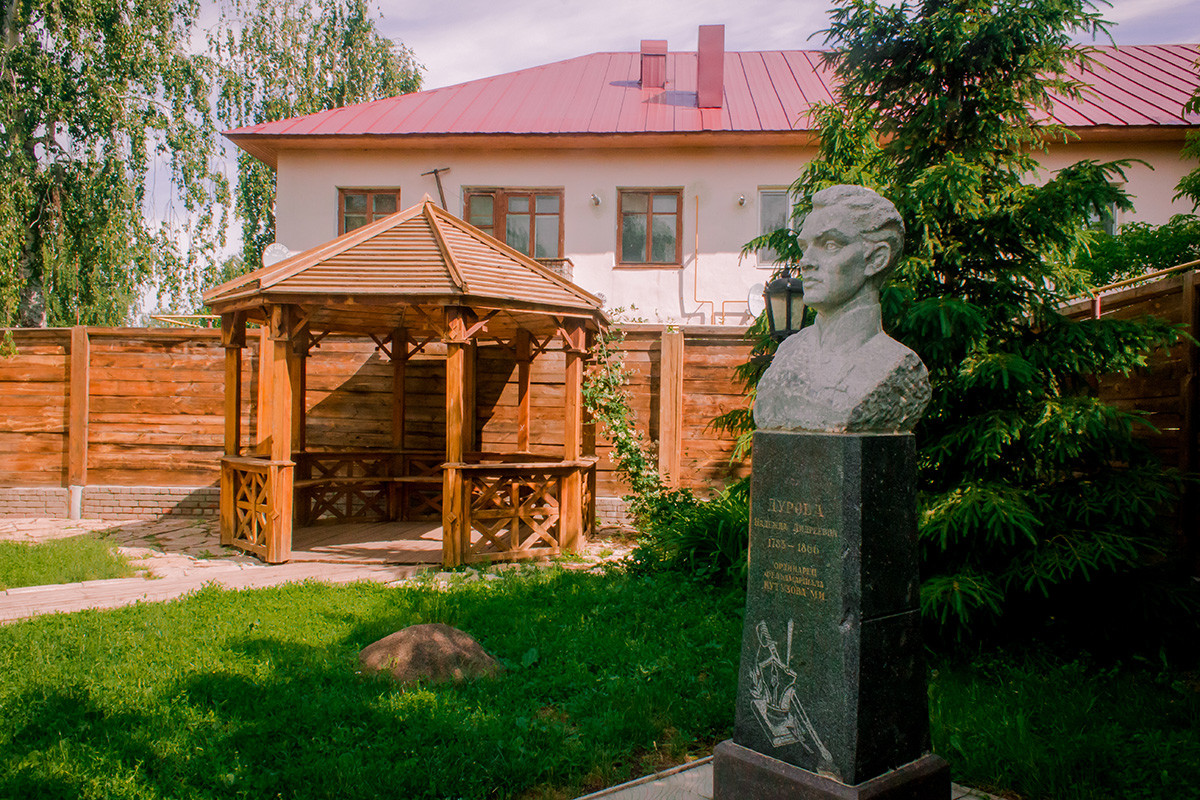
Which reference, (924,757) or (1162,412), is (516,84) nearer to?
(1162,412)

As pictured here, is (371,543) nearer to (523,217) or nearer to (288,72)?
(523,217)

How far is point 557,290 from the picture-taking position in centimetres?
821

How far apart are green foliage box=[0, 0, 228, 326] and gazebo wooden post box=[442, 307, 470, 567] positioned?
7627mm

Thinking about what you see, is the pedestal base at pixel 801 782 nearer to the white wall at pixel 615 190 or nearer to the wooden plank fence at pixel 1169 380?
the wooden plank fence at pixel 1169 380

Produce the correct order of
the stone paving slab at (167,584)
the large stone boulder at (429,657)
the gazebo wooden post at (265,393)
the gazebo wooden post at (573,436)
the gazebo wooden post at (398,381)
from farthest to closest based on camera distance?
the gazebo wooden post at (398,381) → the gazebo wooden post at (573,436) → the gazebo wooden post at (265,393) → the stone paving slab at (167,584) → the large stone boulder at (429,657)

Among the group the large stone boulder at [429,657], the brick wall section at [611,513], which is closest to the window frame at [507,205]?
the brick wall section at [611,513]

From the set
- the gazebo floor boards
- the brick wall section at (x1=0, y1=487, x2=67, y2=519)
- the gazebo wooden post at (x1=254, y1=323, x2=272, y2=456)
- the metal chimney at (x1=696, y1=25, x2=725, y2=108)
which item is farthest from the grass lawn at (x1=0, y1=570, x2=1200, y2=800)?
the metal chimney at (x1=696, y1=25, x2=725, y2=108)

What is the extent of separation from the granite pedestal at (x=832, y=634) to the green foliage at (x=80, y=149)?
12002 mm

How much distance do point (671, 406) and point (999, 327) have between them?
15.2ft

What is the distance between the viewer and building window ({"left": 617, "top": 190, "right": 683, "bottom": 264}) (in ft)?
46.0

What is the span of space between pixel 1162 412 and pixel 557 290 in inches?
217

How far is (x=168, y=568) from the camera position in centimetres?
745

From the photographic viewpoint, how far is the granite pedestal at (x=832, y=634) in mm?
2775

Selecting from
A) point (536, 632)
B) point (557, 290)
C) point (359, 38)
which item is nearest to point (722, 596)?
point (536, 632)
